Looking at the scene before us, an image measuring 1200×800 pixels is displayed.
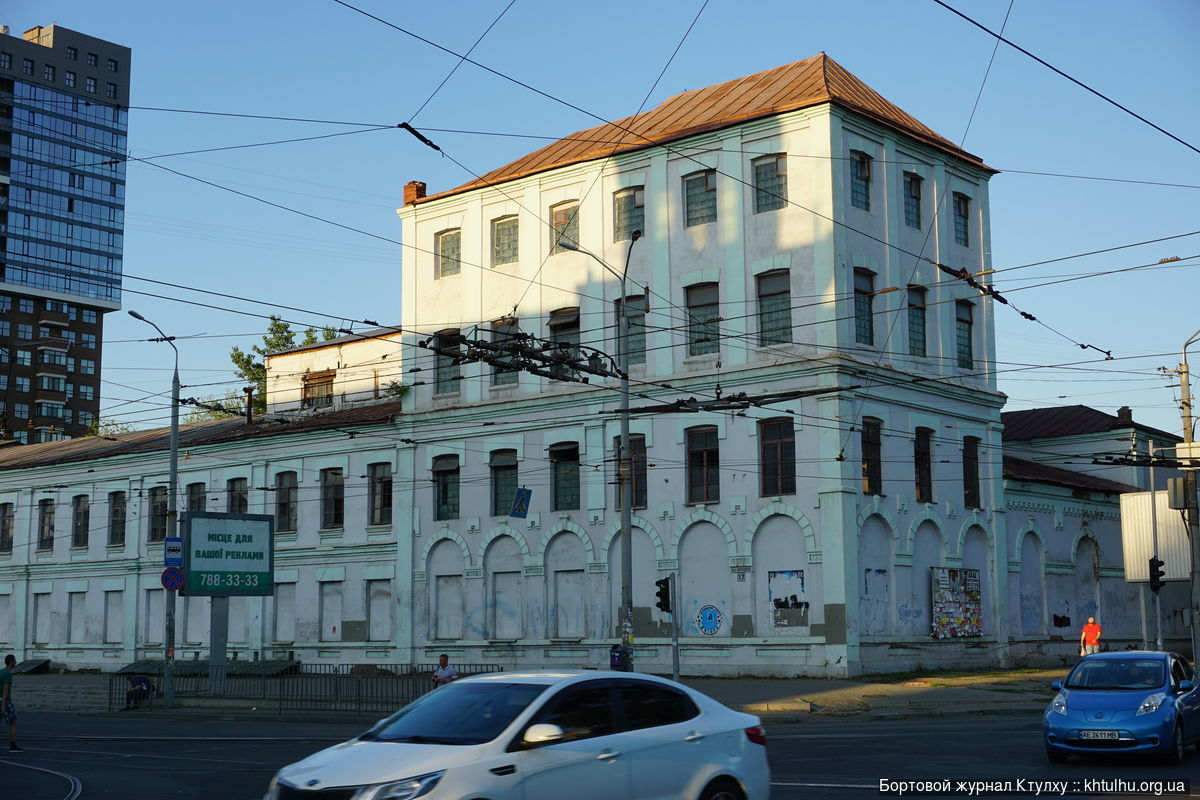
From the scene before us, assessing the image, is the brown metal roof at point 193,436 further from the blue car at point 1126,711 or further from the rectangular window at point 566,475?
the blue car at point 1126,711

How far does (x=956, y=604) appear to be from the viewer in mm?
42938

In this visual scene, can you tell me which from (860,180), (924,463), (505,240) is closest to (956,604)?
(924,463)

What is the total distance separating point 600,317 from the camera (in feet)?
150

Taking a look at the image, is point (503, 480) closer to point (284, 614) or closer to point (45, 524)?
point (284, 614)

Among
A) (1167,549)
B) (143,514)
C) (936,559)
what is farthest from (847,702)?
(143,514)

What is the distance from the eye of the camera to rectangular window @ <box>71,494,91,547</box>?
2381 inches

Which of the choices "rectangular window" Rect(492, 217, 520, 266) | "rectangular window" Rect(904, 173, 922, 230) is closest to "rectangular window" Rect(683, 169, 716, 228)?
"rectangular window" Rect(904, 173, 922, 230)

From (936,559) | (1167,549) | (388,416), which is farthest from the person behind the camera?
(388,416)

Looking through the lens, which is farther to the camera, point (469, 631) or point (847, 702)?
point (469, 631)

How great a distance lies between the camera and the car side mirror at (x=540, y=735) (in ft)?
33.8

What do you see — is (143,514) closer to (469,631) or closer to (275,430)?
(275,430)

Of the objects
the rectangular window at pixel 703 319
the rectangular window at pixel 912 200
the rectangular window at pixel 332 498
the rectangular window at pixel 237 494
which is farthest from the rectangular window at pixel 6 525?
the rectangular window at pixel 912 200

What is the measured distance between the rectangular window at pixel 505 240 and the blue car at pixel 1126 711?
32962mm

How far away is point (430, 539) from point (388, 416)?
512 centimetres
